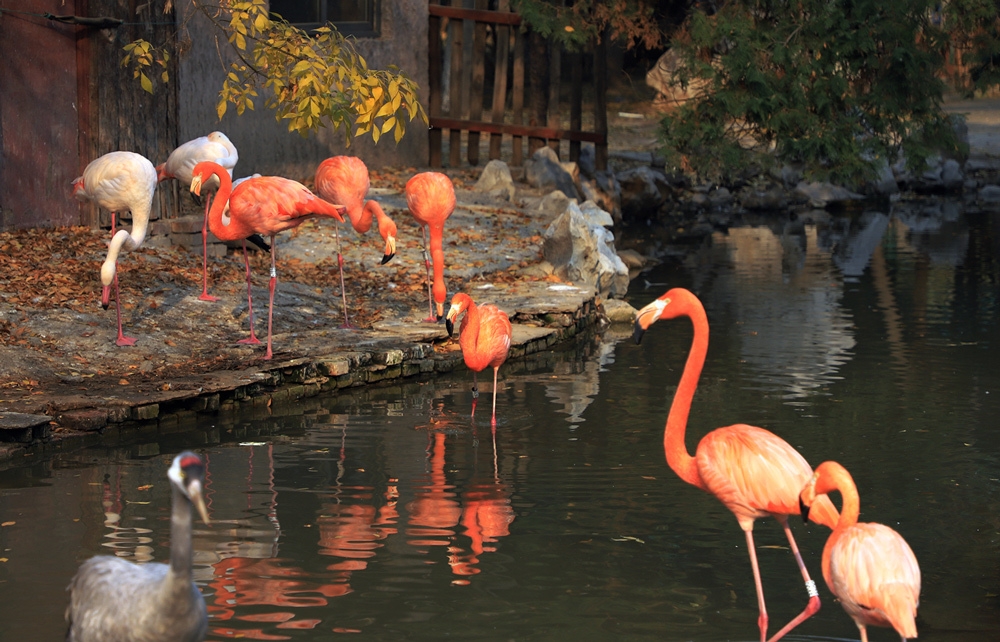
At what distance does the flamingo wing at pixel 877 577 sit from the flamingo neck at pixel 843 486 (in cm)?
8

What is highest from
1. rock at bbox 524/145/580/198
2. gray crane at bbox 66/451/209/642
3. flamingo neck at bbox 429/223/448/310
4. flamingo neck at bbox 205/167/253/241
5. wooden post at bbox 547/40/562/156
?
wooden post at bbox 547/40/562/156

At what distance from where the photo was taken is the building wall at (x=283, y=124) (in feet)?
41.9

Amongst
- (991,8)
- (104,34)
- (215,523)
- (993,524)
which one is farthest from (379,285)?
(991,8)

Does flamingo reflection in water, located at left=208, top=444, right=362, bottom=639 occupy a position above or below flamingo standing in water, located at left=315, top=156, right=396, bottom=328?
below

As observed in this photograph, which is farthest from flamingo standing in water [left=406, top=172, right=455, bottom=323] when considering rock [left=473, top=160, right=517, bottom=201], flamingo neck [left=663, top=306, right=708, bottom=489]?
rock [left=473, top=160, right=517, bottom=201]

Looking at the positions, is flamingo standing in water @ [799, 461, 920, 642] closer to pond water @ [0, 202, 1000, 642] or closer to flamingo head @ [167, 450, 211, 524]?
pond water @ [0, 202, 1000, 642]

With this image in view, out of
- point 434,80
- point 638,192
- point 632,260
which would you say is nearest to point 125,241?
point 632,260

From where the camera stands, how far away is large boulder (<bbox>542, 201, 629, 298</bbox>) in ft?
37.9

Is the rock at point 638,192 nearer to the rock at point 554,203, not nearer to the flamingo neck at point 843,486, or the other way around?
the rock at point 554,203

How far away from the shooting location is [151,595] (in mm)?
3828

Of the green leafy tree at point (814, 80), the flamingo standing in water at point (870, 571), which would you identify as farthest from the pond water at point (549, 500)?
the green leafy tree at point (814, 80)

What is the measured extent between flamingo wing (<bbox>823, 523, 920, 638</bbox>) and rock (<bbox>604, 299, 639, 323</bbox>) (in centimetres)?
696

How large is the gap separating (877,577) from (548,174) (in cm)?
1229

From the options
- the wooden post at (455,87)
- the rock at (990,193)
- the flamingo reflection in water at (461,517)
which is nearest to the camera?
the flamingo reflection in water at (461,517)
